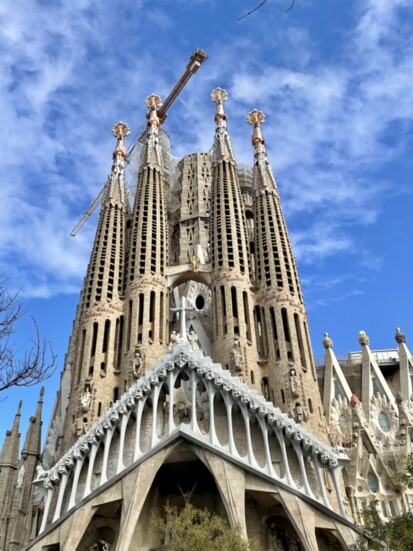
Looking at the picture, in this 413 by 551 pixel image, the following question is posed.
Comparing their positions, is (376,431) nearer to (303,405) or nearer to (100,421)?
(303,405)

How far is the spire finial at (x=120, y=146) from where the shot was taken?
33.3 m

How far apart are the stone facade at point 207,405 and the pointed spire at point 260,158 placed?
12 cm

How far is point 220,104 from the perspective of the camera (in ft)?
119

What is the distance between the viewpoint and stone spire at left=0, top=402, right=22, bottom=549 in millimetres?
24406

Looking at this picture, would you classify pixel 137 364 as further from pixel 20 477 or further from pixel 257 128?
pixel 257 128

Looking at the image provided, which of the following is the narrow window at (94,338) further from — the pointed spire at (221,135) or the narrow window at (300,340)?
the pointed spire at (221,135)

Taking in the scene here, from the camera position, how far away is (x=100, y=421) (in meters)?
19.1

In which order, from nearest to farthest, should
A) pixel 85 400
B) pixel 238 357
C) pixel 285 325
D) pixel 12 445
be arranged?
pixel 85 400 < pixel 238 357 < pixel 285 325 < pixel 12 445

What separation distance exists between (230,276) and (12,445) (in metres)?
13.6

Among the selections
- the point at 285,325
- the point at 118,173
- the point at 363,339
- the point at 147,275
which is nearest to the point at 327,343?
the point at 363,339

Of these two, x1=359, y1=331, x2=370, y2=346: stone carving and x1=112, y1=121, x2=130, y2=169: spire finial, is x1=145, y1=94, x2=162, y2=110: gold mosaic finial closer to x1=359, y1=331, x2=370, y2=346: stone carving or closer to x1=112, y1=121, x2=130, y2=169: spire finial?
x1=112, y1=121, x2=130, y2=169: spire finial

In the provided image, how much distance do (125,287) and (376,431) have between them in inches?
510

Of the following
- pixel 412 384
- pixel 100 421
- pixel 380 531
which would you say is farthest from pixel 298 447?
pixel 412 384

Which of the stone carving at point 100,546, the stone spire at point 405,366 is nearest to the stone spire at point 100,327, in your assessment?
the stone carving at point 100,546
